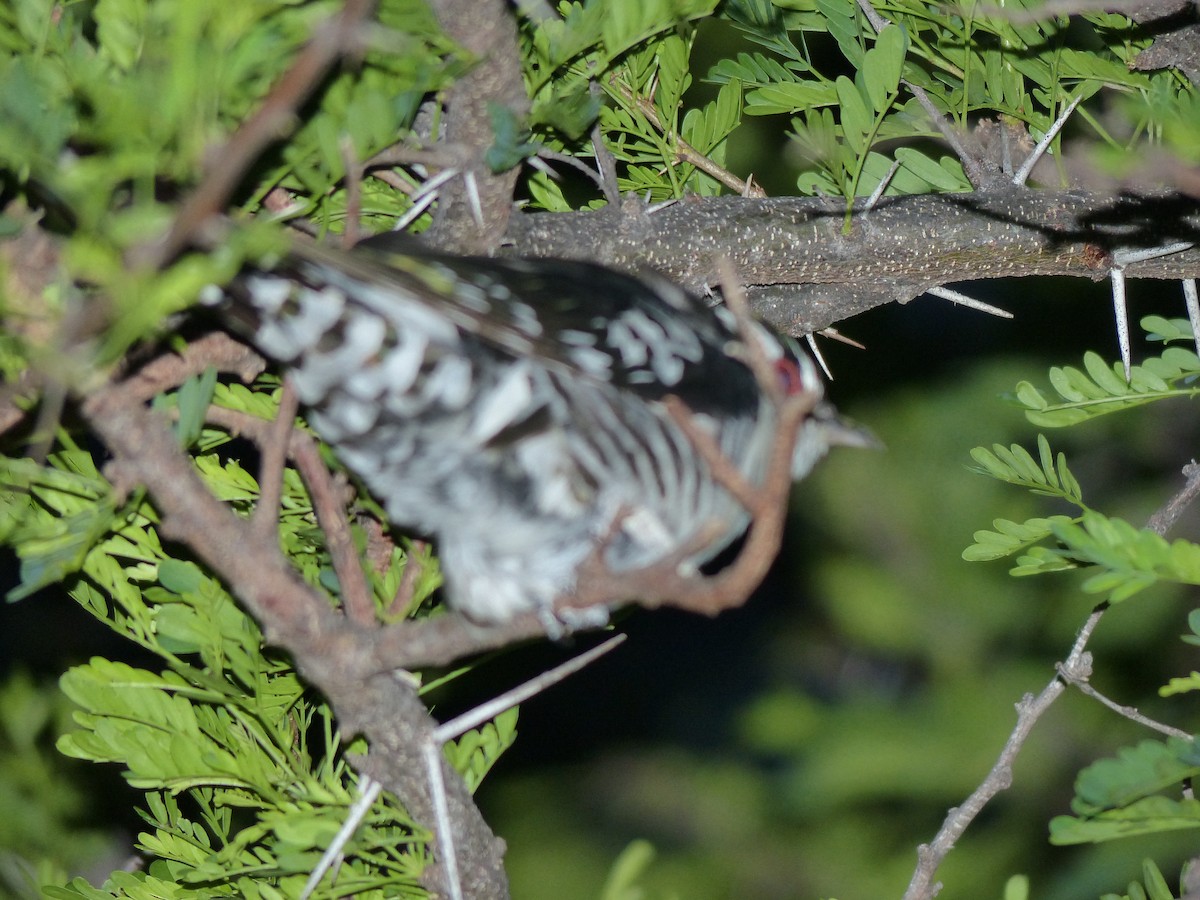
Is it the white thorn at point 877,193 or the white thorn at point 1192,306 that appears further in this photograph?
the white thorn at point 877,193

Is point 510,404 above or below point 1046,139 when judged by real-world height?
above

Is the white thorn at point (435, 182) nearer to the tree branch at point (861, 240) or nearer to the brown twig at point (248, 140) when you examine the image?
the tree branch at point (861, 240)

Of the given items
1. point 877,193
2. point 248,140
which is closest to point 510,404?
point 248,140

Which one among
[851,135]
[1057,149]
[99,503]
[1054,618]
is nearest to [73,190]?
[99,503]

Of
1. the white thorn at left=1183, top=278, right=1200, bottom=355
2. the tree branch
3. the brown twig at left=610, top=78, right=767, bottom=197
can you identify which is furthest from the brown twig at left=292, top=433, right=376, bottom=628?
the white thorn at left=1183, top=278, right=1200, bottom=355

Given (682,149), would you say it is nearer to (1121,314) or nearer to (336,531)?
(1121,314)

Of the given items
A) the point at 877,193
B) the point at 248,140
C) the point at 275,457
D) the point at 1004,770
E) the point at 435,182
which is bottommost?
the point at 1004,770

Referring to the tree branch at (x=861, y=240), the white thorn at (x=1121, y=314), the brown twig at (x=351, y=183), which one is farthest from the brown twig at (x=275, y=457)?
the white thorn at (x=1121, y=314)
